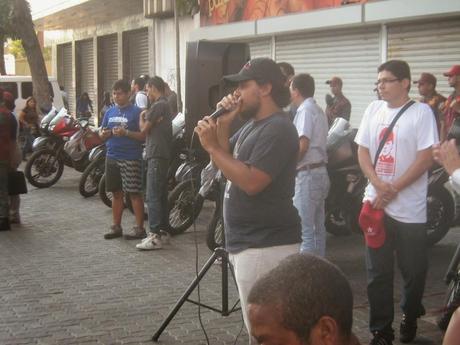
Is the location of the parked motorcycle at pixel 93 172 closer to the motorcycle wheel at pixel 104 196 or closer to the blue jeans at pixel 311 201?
the motorcycle wheel at pixel 104 196

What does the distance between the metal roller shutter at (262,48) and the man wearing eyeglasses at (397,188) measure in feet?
42.5

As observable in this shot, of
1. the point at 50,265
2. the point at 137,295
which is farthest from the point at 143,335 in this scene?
the point at 50,265

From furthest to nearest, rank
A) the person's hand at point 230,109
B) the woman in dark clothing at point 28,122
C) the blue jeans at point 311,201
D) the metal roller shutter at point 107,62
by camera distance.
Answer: the metal roller shutter at point 107,62, the woman in dark clothing at point 28,122, the blue jeans at point 311,201, the person's hand at point 230,109

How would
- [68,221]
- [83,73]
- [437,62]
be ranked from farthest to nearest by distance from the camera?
1. [83,73]
2. [437,62]
3. [68,221]

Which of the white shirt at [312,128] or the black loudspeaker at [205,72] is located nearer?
the white shirt at [312,128]

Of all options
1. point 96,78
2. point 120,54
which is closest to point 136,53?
point 120,54

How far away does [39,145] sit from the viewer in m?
13.5

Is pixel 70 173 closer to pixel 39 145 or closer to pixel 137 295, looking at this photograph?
pixel 39 145

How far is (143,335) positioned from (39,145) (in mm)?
8629

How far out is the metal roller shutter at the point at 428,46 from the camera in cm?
1234

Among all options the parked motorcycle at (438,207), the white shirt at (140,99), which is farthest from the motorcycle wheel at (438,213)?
the white shirt at (140,99)

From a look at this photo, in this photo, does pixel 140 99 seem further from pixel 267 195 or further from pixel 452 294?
pixel 267 195

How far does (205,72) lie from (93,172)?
18.1ft

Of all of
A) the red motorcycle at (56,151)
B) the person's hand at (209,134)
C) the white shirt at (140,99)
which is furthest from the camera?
the red motorcycle at (56,151)
